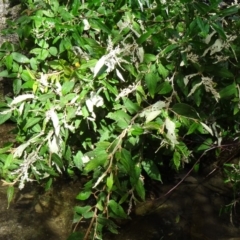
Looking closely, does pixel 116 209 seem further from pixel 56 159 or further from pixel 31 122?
pixel 31 122

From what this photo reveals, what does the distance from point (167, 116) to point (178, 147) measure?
15cm

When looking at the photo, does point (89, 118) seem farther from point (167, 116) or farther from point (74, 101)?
point (167, 116)

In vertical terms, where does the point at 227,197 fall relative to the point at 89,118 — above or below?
below

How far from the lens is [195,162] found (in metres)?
2.54

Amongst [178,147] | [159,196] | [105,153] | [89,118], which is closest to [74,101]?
[89,118]

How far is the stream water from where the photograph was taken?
7.38 ft

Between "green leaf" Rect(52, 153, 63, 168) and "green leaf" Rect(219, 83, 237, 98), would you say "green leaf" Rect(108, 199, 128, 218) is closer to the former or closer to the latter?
"green leaf" Rect(52, 153, 63, 168)

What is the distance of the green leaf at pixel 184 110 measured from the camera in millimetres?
1976

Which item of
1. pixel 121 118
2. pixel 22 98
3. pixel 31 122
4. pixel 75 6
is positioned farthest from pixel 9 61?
pixel 121 118

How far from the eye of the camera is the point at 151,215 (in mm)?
2365

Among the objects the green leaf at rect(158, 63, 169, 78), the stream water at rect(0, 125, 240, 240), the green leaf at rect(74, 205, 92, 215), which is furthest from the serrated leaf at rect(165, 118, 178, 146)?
the stream water at rect(0, 125, 240, 240)

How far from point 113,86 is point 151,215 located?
70 centimetres

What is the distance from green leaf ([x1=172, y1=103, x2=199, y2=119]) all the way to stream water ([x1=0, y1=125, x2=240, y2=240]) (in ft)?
1.90

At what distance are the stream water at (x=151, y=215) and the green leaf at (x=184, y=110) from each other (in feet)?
1.90
